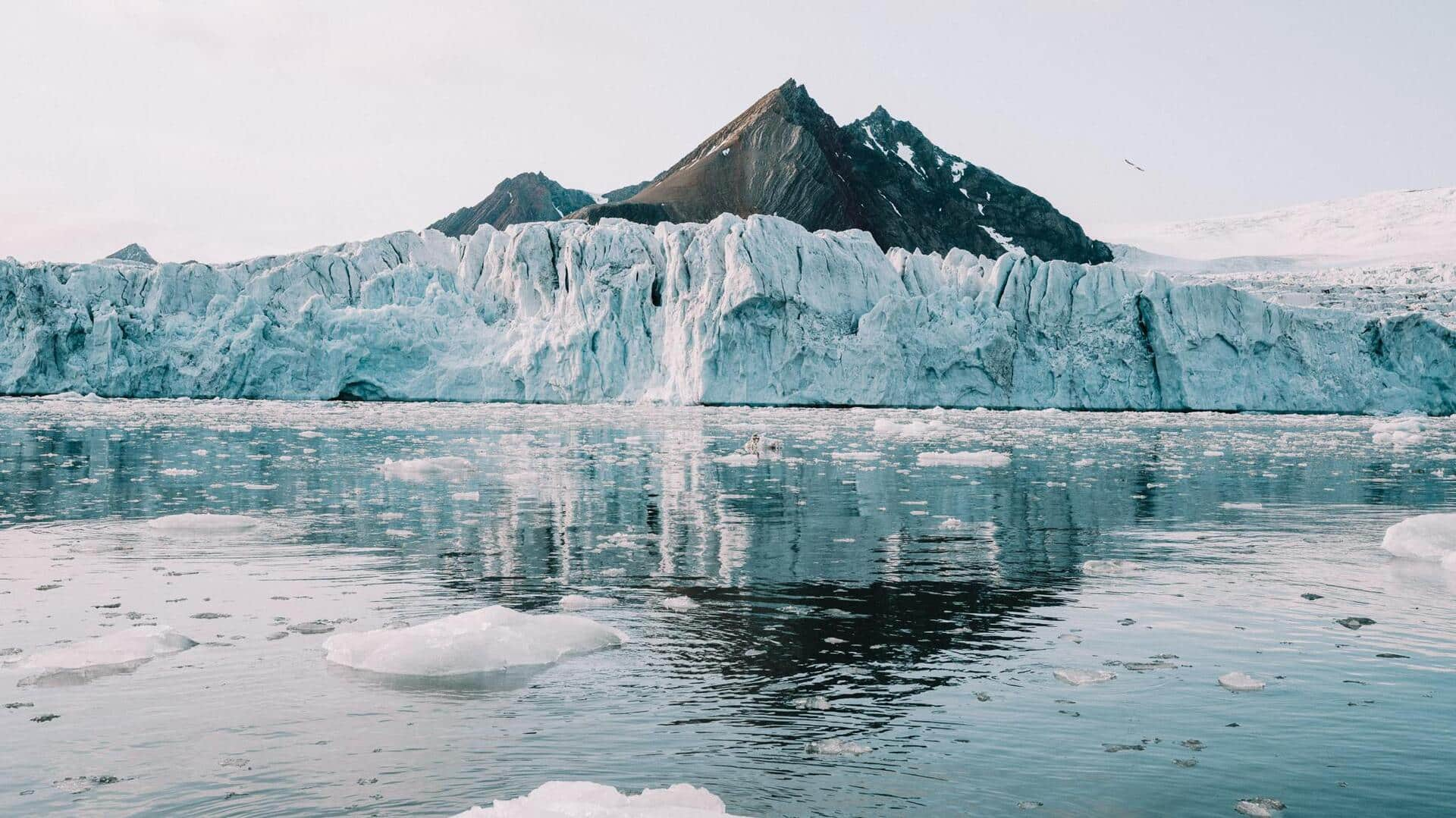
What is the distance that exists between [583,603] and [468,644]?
1.98 meters

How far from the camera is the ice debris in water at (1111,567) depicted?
10641 millimetres

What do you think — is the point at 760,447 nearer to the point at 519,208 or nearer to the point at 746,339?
the point at 746,339

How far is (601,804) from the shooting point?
165 inches

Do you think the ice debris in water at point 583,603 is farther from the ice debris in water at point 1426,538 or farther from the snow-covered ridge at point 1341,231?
the snow-covered ridge at point 1341,231

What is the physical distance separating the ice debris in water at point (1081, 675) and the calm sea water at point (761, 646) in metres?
0.12

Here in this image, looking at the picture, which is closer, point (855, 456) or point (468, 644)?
point (468, 644)

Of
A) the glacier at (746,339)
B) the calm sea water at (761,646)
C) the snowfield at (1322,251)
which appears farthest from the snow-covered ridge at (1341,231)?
the calm sea water at (761,646)

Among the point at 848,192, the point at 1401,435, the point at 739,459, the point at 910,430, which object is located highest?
the point at 848,192

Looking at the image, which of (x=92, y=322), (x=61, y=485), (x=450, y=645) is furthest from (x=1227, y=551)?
(x=92, y=322)

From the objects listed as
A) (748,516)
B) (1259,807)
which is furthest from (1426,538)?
(1259,807)

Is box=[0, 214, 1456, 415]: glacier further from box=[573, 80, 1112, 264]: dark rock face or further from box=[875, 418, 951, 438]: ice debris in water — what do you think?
box=[573, 80, 1112, 264]: dark rock face

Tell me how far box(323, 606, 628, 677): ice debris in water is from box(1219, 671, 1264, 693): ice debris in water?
3.93 meters

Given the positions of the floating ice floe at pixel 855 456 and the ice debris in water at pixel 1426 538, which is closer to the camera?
the ice debris in water at pixel 1426 538

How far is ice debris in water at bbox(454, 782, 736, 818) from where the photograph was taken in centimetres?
407
